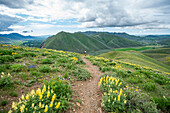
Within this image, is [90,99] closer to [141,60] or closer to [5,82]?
[5,82]

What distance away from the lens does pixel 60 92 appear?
4617 mm

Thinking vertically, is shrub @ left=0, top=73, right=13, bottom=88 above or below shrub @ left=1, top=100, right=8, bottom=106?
above

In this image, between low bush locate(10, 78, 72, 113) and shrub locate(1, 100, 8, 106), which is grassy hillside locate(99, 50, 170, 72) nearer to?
low bush locate(10, 78, 72, 113)

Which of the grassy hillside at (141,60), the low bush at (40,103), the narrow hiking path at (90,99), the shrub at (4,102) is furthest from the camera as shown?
the grassy hillside at (141,60)

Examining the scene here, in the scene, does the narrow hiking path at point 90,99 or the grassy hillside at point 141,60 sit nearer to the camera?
the narrow hiking path at point 90,99

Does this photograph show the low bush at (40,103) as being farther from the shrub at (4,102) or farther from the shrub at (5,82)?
the shrub at (5,82)

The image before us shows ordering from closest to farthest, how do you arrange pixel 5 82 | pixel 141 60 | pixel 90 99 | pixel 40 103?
pixel 40 103, pixel 5 82, pixel 90 99, pixel 141 60

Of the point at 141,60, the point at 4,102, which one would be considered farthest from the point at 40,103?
the point at 141,60

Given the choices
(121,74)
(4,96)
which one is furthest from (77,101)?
(121,74)

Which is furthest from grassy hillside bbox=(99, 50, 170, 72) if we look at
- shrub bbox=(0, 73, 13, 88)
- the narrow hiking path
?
shrub bbox=(0, 73, 13, 88)

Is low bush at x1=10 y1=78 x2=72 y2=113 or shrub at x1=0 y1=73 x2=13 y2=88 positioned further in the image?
→ shrub at x1=0 y1=73 x2=13 y2=88

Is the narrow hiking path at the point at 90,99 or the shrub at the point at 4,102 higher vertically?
the shrub at the point at 4,102

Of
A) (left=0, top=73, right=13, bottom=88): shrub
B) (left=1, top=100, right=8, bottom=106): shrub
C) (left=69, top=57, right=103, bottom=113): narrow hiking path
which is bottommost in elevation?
(left=69, top=57, right=103, bottom=113): narrow hiking path

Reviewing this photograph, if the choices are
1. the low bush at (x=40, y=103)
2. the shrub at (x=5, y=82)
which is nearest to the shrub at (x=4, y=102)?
the low bush at (x=40, y=103)
